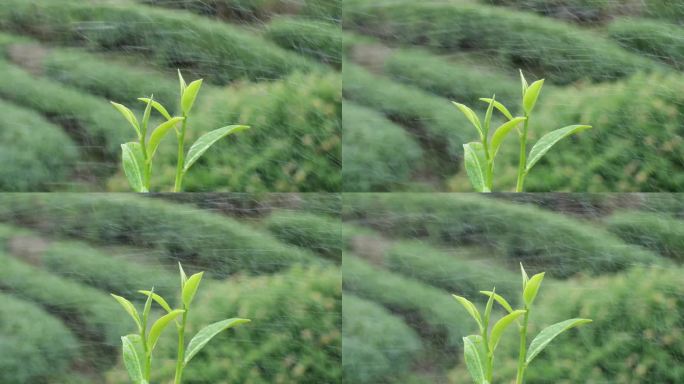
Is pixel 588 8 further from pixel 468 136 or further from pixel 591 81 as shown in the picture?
pixel 468 136

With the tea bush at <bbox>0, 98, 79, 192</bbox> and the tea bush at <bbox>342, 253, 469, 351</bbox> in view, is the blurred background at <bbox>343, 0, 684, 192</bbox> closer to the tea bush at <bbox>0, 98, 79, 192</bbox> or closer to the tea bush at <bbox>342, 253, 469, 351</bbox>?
the tea bush at <bbox>342, 253, 469, 351</bbox>

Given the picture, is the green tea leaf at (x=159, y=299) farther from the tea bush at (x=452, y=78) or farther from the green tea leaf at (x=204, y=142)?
the tea bush at (x=452, y=78)

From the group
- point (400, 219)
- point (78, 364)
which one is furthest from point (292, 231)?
point (78, 364)

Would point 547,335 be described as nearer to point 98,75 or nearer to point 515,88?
point 515,88

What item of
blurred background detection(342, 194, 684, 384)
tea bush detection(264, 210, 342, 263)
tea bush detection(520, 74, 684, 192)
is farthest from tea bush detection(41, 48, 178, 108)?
tea bush detection(520, 74, 684, 192)

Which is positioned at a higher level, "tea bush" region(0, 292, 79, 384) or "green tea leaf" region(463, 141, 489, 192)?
"green tea leaf" region(463, 141, 489, 192)

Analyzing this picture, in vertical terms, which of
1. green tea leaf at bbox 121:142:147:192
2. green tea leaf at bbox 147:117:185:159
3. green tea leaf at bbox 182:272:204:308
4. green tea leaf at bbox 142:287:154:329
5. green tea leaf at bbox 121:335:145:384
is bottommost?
green tea leaf at bbox 121:335:145:384
